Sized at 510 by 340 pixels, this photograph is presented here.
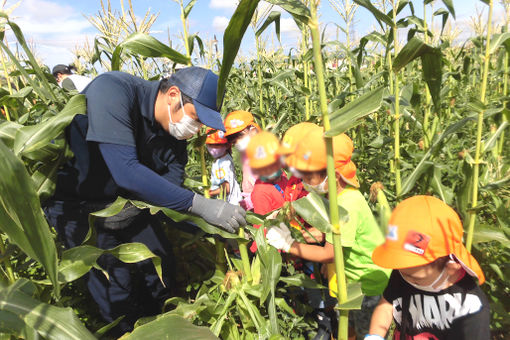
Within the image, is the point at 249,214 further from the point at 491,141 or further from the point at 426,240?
the point at 491,141

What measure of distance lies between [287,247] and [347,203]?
0.45m

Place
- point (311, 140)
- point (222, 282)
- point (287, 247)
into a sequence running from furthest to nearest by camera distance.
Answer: point (222, 282) → point (287, 247) → point (311, 140)

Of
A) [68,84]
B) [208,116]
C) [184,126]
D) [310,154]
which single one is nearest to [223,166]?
[184,126]

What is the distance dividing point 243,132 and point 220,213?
2.82 feet

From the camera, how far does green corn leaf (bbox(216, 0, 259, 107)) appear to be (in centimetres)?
73

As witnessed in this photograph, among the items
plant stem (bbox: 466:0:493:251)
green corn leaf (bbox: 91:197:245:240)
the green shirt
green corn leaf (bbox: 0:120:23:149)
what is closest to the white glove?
green corn leaf (bbox: 91:197:245:240)

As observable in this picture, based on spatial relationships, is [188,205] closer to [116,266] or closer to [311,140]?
[116,266]

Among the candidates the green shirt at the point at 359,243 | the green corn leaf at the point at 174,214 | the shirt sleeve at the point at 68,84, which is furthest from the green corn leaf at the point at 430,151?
the shirt sleeve at the point at 68,84

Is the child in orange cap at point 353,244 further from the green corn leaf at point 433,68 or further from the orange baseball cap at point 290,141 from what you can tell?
the orange baseball cap at point 290,141

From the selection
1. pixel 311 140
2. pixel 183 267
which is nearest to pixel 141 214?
pixel 183 267

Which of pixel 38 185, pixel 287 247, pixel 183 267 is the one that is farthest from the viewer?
pixel 183 267

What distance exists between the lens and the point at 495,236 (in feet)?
5.28

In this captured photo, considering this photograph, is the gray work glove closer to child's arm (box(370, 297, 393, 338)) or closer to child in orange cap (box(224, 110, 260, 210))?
child in orange cap (box(224, 110, 260, 210))

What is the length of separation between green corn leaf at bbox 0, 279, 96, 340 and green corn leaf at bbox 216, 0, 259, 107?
105 cm
